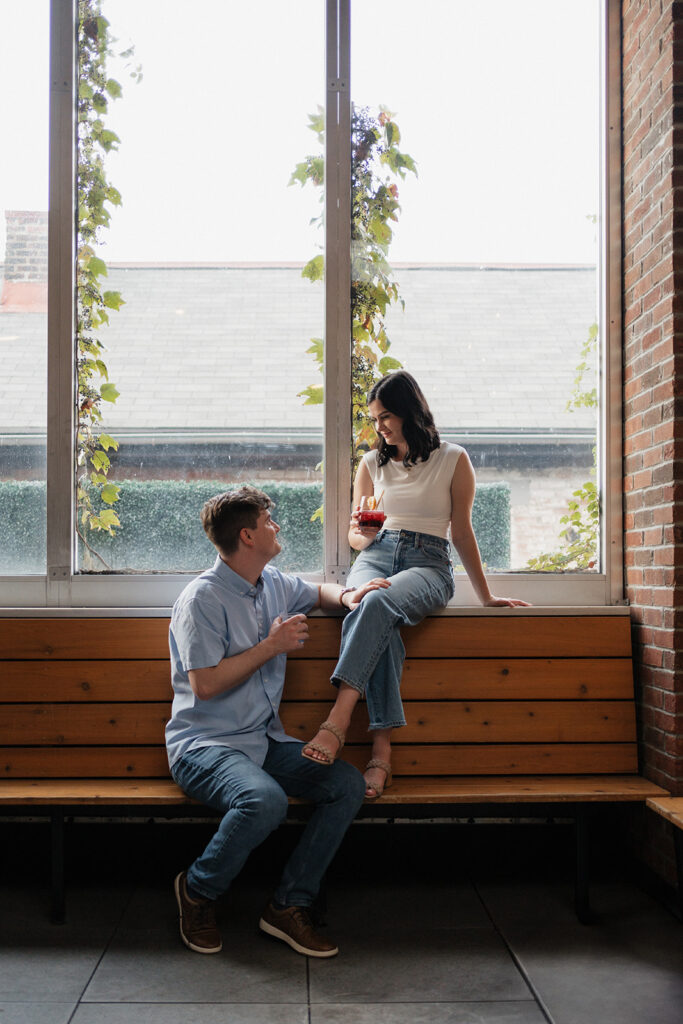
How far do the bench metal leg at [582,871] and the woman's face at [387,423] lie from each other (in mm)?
1354

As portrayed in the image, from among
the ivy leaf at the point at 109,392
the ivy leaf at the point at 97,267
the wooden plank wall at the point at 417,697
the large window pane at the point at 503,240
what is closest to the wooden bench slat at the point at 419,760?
the wooden plank wall at the point at 417,697

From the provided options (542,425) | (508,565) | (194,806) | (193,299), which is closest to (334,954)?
(194,806)

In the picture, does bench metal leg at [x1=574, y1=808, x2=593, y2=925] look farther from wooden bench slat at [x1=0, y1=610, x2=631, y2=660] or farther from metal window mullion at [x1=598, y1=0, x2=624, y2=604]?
metal window mullion at [x1=598, y1=0, x2=624, y2=604]

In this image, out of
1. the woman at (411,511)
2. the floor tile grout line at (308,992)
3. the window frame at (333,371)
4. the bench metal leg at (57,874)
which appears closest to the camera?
the floor tile grout line at (308,992)

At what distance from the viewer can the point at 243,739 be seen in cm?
273

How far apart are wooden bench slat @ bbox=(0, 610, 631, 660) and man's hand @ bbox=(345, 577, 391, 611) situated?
0.25 meters

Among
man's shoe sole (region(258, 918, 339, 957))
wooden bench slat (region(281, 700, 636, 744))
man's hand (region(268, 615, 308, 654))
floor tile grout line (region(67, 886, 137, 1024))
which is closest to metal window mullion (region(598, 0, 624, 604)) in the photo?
wooden bench slat (region(281, 700, 636, 744))

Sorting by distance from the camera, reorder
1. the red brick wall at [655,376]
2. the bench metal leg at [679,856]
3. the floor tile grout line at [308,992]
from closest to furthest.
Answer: the floor tile grout line at [308,992] → the bench metal leg at [679,856] → the red brick wall at [655,376]

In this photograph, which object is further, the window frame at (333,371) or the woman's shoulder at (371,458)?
the window frame at (333,371)

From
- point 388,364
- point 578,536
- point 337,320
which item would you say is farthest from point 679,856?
point 337,320

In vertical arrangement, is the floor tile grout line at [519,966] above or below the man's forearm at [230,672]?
below

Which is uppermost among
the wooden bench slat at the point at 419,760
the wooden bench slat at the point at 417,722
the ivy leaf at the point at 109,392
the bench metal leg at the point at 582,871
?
the ivy leaf at the point at 109,392

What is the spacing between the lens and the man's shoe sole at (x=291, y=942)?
249 cm

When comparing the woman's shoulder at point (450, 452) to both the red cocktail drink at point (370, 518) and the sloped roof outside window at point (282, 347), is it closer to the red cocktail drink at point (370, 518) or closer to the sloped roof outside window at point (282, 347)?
the sloped roof outside window at point (282, 347)
